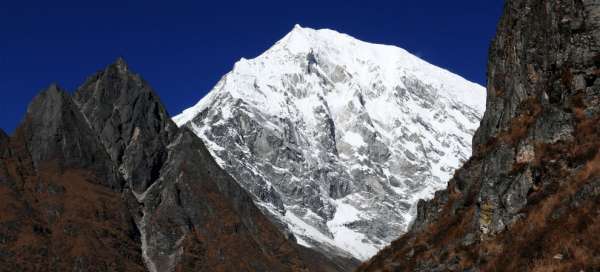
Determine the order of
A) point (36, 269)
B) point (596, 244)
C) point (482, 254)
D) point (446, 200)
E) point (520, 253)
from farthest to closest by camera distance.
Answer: point (36, 269), point (446, 200), point (482, 254), point (520, 253), point (596, 244)

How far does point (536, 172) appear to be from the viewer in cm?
4031

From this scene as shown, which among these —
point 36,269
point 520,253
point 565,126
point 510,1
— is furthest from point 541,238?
point 36,269

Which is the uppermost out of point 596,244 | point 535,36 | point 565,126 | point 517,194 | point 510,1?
point 510,1

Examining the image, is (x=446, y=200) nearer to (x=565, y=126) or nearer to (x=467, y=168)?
(x=467, y=168)

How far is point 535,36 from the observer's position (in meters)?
54.1

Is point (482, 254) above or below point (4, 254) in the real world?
below

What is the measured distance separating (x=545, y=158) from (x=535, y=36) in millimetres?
15902

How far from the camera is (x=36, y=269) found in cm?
19625

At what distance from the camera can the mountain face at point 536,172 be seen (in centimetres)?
3475

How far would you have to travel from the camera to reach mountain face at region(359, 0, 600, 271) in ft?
114

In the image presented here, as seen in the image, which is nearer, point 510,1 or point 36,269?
point 510,1

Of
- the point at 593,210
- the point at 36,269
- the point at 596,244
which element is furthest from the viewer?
the point at 36,269

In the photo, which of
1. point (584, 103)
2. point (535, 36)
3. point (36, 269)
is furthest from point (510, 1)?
point (36, 269)

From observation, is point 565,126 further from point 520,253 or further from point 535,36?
point 535,36
